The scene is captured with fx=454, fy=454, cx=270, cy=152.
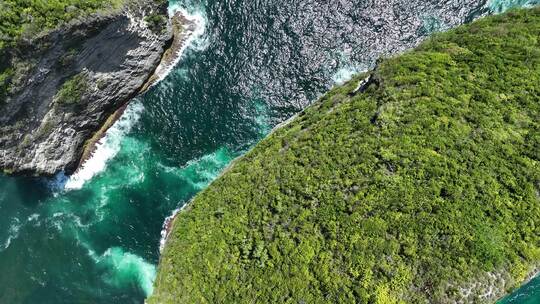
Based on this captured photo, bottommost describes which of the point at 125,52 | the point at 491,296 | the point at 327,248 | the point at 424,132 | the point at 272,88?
the point at 491,296

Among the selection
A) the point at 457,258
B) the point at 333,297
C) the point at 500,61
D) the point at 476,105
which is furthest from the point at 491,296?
the point at 500,61

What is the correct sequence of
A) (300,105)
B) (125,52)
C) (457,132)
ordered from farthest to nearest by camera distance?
(300,105) < (125,52) < (457,132)

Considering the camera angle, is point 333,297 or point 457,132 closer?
point 333,297

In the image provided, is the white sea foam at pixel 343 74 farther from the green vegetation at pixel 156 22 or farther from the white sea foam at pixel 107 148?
the white sea foam at pixel 107 148

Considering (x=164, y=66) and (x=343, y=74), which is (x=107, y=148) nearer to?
(x=164, y=66)

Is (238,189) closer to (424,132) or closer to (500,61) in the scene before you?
(424,132)

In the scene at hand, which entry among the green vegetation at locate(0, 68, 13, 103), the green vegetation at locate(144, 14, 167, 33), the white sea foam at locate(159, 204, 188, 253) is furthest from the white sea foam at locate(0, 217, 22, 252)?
the green vegetation at locate(144, 14, 167, 33)

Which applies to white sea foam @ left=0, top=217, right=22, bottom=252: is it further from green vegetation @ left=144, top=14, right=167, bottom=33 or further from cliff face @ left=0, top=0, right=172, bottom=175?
green vegetation @ left=144, top=14, right=167, bottom=33
